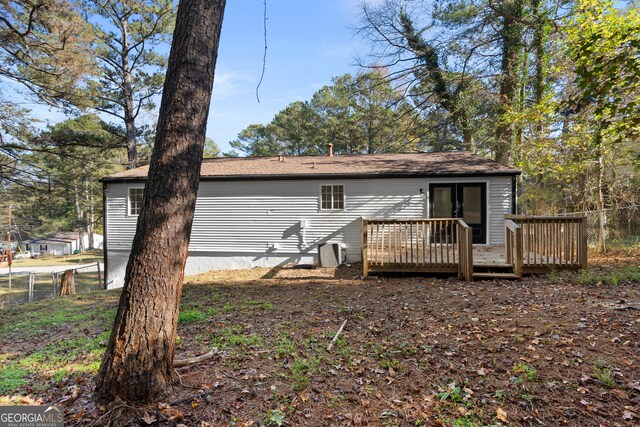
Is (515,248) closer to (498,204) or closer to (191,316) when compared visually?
(498,204)

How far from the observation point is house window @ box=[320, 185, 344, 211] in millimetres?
10297

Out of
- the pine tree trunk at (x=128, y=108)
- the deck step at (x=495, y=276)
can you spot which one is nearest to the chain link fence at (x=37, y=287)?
the pine tree trunk at (x=128, y=108)

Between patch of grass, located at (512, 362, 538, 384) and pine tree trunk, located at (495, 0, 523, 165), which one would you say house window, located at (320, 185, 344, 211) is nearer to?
patch of grass, located at (512, 362, 538, 384)

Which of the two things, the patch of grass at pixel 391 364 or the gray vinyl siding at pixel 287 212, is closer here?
the patch of grass at pixel 391 364

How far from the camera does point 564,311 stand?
14.4 ft

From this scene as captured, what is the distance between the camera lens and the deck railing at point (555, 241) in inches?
270

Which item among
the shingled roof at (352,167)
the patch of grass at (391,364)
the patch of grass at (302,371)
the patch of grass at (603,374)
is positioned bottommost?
the patch of grass at (302,371)

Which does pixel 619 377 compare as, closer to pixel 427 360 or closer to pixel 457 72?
pixel 427 360

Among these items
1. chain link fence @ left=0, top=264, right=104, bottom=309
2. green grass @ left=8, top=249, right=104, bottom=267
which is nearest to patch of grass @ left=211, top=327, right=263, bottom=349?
chain link fence @ left=0, top=264, right=104, bottom=309

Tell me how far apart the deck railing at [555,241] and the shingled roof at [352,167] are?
2257 mm

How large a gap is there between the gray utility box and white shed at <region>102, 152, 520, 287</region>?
0.48 meters

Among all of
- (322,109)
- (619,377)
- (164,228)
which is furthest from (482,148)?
(164,228)

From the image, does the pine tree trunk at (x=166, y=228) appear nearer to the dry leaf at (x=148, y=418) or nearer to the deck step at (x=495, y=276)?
the dry leaf at (x=148, y=418)

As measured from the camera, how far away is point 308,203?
34.0ft
